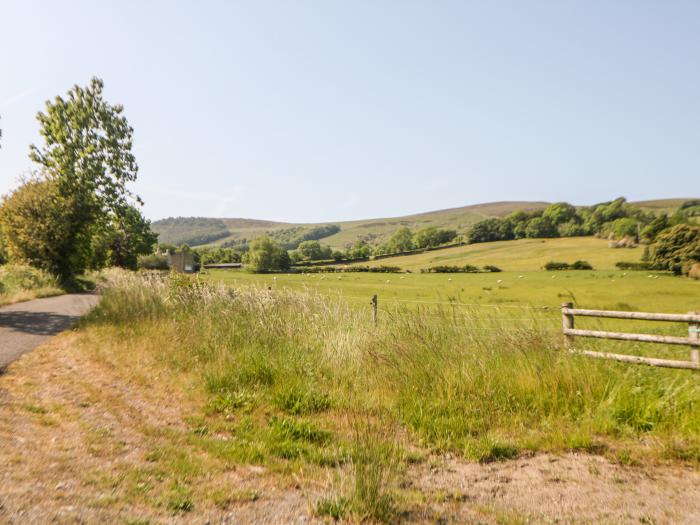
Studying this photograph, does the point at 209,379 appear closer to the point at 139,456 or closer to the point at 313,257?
the point at 139,456

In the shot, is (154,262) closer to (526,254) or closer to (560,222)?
(526,254)

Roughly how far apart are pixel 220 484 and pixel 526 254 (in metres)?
84.1

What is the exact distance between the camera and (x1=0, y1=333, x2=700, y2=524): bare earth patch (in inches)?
145

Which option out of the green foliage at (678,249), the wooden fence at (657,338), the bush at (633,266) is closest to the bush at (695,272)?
the green foliage at (678,249)

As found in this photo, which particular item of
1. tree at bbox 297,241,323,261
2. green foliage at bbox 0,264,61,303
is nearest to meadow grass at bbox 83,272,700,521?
green foliage at bbox 0,264,61,303

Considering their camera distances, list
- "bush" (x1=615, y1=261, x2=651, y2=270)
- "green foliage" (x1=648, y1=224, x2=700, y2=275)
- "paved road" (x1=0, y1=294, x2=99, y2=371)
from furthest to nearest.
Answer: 1. "bush" (x1=615, y1=261, x2=651, y2=270)
2. "green foliage" (x1=648, y1=224, x2=700, y2=275)
3. "paved road" (x1=0, y1=294, x2=99, y2=371)

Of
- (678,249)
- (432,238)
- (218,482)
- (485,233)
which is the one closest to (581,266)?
(678,249)

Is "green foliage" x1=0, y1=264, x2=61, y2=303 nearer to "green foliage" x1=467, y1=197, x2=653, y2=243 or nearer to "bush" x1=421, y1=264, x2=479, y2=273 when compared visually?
"bush" x1=421, y1=264, x2=479, y2=273

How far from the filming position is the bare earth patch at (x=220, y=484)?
3.68m

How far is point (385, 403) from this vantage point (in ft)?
22.8

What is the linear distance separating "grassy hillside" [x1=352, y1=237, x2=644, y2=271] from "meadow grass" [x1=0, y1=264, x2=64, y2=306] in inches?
2250

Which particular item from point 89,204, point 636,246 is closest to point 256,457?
point 89,204

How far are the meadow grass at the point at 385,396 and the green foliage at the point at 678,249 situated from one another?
2042 inches

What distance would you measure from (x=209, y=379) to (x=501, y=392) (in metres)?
4.71
